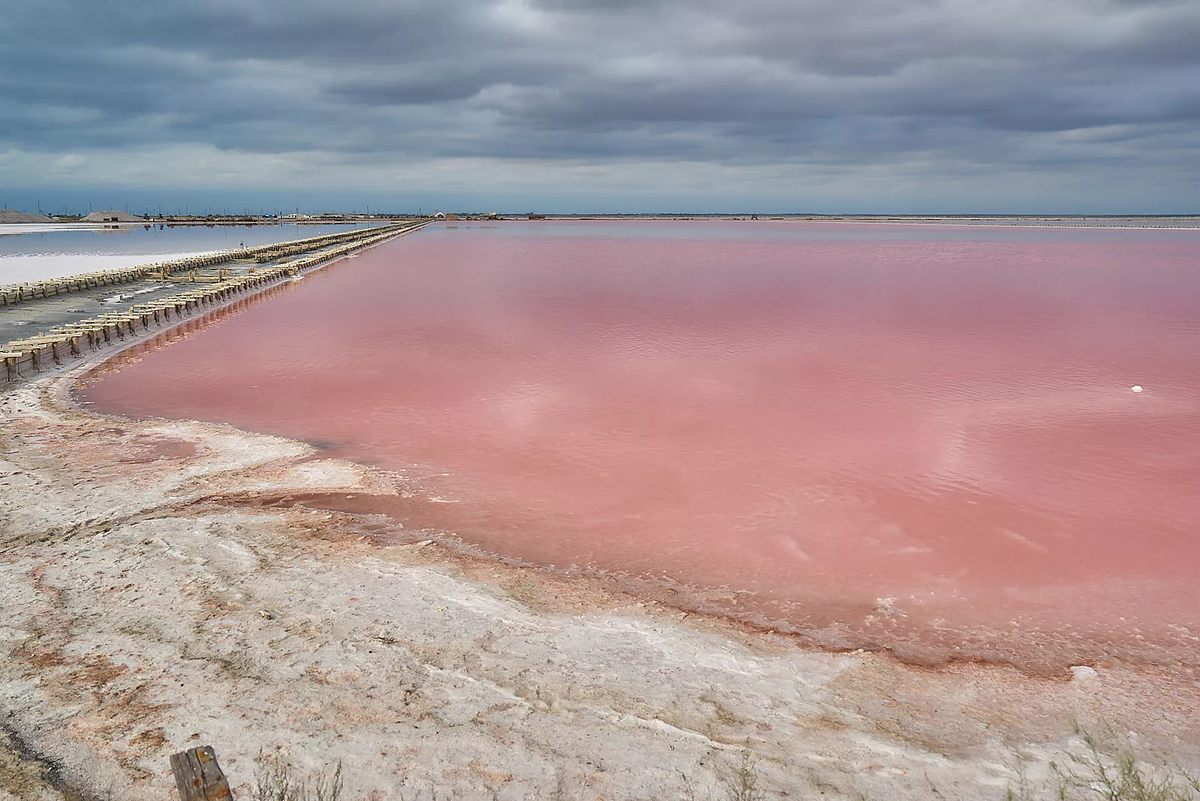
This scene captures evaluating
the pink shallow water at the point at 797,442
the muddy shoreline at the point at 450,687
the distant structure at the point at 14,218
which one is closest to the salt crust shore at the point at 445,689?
the muddy shoreline at the point at 450,687

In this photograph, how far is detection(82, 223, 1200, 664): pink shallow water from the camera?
294 inches

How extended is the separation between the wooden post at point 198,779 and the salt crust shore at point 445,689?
948 millimetres

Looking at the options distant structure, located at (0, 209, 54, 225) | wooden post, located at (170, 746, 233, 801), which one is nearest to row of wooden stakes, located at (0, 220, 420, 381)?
wooden post, located at (170, 746, 233, 801)

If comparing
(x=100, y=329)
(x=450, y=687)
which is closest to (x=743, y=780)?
(x=450, y=687)

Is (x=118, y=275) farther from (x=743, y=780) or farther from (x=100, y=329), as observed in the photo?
(x=743, y=780)

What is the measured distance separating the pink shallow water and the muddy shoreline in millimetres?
800

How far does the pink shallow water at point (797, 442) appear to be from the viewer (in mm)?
7469

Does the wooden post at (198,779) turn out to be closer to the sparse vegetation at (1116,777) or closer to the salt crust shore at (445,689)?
the salt crust shore at (445,689)

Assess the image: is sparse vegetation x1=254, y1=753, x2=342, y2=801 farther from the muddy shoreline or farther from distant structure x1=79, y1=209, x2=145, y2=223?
distant structure x1=79, y1=209, x2=145, y2=223

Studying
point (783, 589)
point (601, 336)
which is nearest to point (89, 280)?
point (601, 336)

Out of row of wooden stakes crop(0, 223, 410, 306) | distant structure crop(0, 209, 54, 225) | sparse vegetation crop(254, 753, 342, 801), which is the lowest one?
sparse vegetation crop(254, 753, 342, 801)

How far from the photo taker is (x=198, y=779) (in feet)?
11.5

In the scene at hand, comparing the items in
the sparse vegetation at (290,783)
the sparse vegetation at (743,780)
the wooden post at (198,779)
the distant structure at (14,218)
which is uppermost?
the distant structure at (14,218)

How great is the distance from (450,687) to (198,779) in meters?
2.14
